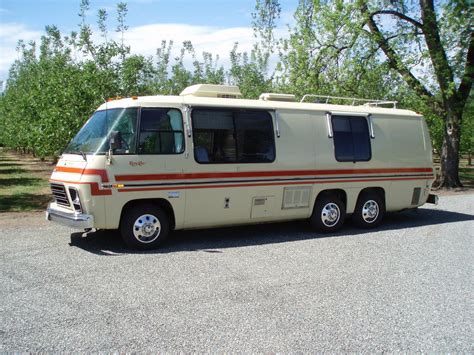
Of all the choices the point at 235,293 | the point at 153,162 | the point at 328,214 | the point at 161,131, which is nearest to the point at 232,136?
the point at 161,131

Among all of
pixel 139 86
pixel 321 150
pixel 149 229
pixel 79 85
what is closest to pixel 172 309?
pixel 149 229

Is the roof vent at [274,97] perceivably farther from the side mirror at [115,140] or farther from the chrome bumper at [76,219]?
the chrome bumper at [76,219]

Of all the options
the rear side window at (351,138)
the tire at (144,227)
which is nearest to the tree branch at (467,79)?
the rear side window at (351,138)

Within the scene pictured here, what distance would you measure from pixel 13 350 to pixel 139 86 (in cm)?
1197

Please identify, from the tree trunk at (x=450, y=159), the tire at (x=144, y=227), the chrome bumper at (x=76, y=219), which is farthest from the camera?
the tree trunk at (x=450, y=159)

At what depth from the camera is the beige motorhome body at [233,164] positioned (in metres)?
7.61

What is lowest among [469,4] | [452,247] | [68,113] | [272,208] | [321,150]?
[452,247]

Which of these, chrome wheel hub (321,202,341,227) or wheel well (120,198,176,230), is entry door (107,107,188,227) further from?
chrome wheel hub (321,202,341,227)

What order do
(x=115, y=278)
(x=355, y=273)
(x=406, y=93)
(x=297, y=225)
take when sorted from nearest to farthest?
(x=115, y=278) → (x=355, y=273) → (x=297, y=225) → (x=406, y=93)

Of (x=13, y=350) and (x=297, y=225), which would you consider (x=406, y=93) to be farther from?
(x=13, y=350)

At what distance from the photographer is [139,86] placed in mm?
15242

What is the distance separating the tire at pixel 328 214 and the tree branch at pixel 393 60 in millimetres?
10519

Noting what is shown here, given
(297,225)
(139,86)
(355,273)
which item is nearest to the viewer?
(355,273)

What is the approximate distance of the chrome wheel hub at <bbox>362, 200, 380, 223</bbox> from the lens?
10.4 m
